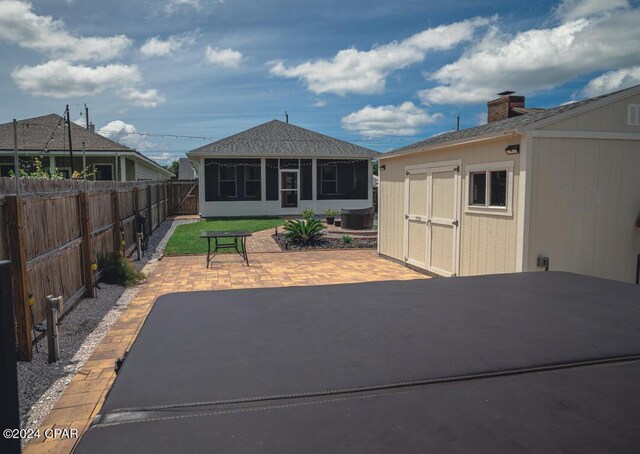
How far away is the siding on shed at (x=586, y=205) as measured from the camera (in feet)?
20.8

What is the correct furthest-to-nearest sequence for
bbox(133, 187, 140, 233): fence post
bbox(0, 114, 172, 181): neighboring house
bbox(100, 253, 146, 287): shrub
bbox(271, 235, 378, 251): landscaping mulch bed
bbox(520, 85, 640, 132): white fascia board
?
bbox(0, 114, 172, 181): neighboring house
bbox(271, 235, 378, 251): landscaping mulch bed
bbox(133, 187, 140, 233): fence post
bbox(100, 253, 146, 287): shrub
bbox(520, 85, 640, 132): white fascia board

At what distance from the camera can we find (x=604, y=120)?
258 inches

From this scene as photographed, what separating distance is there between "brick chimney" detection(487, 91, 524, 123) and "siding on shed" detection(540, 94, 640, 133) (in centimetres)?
421

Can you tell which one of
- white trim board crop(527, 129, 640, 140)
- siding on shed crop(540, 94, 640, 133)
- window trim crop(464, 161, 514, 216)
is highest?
siding on shed crop(540, 94, 640, 133)

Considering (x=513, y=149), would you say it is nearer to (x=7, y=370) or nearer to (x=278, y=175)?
(x=7, y=370)

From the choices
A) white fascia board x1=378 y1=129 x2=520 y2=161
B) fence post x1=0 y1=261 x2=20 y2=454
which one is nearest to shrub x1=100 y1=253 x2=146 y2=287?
white fascia board x1=378 y1=129 x2=520 y2=161

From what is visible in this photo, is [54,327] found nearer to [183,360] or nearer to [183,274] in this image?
[183,360]

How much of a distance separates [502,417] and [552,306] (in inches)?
49.3

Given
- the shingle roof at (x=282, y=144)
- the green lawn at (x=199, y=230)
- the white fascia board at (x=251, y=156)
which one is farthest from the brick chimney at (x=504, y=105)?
the white fascia board at (x=251, y=156)

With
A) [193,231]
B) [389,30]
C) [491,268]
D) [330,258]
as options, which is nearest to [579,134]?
[491,268]

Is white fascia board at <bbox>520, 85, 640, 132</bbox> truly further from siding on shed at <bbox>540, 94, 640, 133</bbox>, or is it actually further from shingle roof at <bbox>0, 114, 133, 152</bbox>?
shingle roof at <bbox>0, 114, 133, 152</bbox>

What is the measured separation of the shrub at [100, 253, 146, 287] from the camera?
7.85 metres

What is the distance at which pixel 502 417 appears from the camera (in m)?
1.01

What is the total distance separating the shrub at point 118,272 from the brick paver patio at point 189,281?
285 mm
